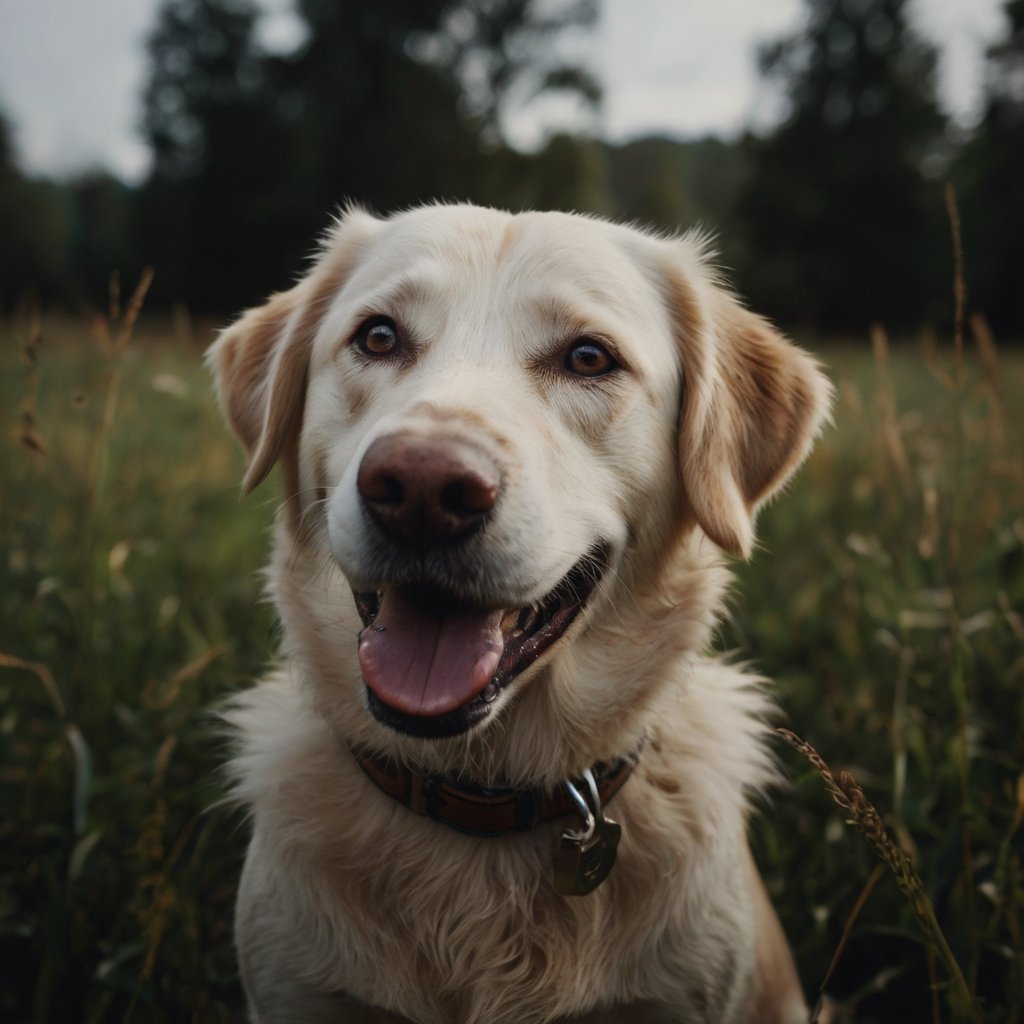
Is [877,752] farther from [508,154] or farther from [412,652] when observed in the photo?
[508,154]

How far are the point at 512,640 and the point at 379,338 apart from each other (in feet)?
2.69

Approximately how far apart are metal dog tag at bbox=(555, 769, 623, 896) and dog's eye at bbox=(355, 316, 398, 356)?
117 centimetres

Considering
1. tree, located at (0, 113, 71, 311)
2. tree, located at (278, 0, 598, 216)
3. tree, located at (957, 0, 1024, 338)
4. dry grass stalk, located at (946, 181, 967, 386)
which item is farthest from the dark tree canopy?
dry grass stalk, located at (946, 181, 967, 386)

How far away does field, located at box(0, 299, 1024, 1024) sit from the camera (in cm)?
191

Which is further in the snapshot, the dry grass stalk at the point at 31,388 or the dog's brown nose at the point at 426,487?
the dry grass stalk at the point at 31,388

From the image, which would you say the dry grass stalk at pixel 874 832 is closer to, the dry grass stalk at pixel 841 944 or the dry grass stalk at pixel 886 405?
the dry grass stalk at pixel 841 944

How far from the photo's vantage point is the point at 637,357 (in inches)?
79.0

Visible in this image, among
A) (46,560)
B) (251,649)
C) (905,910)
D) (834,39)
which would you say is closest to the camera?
(905,910)

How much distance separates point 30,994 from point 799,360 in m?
2.52

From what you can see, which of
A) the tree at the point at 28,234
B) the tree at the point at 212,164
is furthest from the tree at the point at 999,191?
the tree at the point at 28,234

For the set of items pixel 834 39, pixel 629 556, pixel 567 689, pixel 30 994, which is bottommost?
pixel 30 994

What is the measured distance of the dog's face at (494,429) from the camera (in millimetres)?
1558

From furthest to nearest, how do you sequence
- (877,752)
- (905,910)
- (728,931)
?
1. (877,752)
2. (905,910)
3. (728,931)

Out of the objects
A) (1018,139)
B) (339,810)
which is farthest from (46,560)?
(1018,139)
